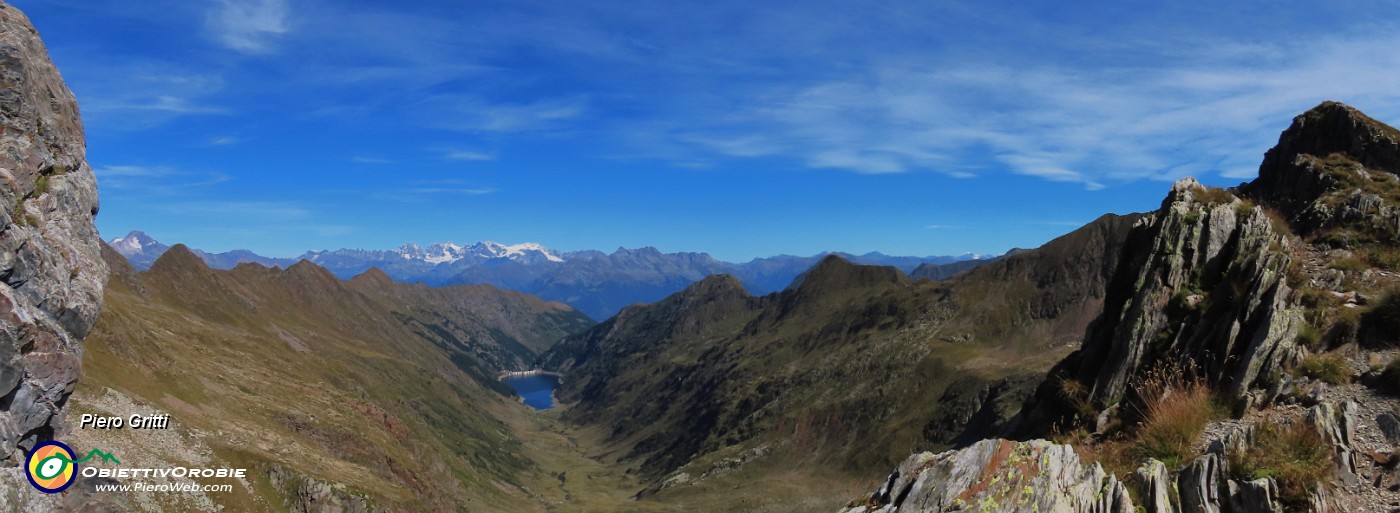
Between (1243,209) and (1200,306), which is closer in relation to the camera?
(1200,306)

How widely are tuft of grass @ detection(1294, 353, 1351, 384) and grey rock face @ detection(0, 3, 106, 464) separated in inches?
2529

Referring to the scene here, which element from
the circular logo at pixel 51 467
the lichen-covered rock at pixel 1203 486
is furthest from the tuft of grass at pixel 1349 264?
the circular logo at pixel 51 467

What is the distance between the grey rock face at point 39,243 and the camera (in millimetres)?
45344

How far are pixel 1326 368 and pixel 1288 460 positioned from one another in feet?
15.8

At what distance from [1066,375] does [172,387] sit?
113 meters

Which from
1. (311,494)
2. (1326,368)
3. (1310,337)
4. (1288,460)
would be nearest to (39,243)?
(311,494)

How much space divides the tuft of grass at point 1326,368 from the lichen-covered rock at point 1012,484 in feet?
22.6

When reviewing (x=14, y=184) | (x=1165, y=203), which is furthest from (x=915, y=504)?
(x=14, y=184)

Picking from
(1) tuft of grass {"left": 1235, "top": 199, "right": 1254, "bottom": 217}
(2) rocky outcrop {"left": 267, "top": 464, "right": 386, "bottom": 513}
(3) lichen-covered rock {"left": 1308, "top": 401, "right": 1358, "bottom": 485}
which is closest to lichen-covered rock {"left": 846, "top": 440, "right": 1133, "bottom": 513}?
(3) lichen-covered rock {"left": 1308, "top": 401, "right": 1358, "bottom": 485}

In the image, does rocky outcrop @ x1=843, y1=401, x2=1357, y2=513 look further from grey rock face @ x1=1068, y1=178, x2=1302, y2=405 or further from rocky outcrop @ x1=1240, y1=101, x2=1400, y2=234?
rocky outcrop @ x1=1240, y1=101, x2=1400, y2=234

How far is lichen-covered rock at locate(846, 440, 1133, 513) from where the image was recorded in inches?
597

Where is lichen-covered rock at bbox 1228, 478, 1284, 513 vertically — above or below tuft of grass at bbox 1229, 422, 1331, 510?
below

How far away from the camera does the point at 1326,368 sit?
1755 cm

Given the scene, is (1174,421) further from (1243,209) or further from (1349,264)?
(1243,209)
